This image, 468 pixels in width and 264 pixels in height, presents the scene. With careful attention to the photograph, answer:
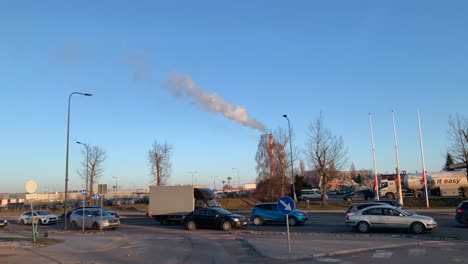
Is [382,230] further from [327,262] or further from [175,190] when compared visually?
[175,190]

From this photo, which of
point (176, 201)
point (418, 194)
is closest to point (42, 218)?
point (176, 201)

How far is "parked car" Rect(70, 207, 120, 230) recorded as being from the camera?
30.9 meters

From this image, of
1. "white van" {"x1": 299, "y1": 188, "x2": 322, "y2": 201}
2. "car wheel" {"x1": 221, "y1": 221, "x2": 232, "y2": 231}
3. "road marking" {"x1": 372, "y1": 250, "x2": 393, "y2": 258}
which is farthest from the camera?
"white van" {"x1": 299, "y1": 188, "x2": 322, "y2": 201}

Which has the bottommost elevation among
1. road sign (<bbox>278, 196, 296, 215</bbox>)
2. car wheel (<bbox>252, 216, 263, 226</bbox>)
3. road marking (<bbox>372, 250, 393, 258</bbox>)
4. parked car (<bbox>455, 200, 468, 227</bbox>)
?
road marking (<bbox>372, 250, 393, 258</bbox>)

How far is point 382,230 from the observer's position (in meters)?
23.8

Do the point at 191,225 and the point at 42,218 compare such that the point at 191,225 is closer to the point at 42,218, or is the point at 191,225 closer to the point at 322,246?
the point at 322,246

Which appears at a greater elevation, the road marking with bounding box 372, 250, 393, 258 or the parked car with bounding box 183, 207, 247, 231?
the parked car with bounding box 183, 207, 247, 231

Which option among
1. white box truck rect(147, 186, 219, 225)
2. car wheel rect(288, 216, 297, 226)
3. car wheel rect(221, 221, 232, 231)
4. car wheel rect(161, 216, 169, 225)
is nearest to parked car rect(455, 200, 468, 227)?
car wheel rect(288, 216, 297, 226)

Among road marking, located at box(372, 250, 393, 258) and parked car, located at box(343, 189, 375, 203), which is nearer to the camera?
road marking, located at box(372, 250, 393, 258)

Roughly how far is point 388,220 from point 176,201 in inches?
693

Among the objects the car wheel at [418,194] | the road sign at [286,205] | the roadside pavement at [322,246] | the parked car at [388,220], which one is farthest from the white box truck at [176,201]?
the car wheel at [418,194]

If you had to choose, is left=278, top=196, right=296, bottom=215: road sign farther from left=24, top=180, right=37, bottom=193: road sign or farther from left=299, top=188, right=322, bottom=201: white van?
left=299, top=188, right=322, bottom=201: white van

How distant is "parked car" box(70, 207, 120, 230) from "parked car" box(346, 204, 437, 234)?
55.7 ft

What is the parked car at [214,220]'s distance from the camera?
1110 inches
